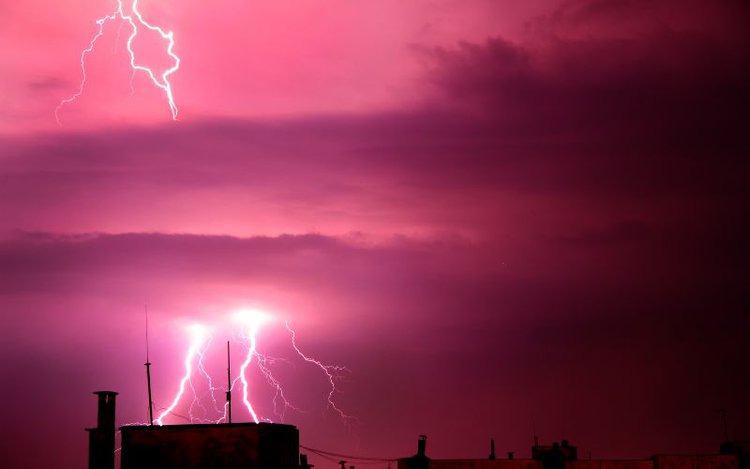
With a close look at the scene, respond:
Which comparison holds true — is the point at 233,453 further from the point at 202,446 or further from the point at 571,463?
the point at 571,463

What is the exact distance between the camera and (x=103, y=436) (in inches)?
1282

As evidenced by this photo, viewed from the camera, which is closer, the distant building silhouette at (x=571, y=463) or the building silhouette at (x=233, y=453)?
the building silhouette at (x=233, y=453)

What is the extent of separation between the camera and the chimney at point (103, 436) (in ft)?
106

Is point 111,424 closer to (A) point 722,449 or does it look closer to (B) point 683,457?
(B) point 683,457

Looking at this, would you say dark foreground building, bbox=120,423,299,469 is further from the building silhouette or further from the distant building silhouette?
the distant building silhouette

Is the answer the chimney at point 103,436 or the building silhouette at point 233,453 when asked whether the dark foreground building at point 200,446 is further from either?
the chimney at point 103,436

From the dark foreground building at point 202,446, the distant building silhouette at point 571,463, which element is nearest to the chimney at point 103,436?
the dark foreground building at point 202,446

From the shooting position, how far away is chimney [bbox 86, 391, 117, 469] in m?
32.2

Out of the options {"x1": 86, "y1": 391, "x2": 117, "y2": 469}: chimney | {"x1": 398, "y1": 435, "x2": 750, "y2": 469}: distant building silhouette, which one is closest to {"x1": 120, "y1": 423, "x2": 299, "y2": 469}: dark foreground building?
{"x1": 86, "y1": 391, "x2": 117, "y2": 469}: chimney

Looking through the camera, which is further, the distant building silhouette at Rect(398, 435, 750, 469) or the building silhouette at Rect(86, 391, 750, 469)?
the distant building silhouette at Rect(398, 435, 750, 469)

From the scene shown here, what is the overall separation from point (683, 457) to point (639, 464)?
1.42 meters

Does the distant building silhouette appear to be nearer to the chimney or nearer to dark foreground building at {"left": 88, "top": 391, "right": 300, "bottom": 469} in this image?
dark foreground building at {"left": 88, "top": 391, "right": 300, "bottom": 469}

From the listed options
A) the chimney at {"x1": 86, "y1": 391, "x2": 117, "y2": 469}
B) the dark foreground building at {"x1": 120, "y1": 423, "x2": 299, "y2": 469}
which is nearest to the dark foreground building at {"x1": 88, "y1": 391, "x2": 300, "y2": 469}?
the dark foreground building at {"x1": 120, "y1": 423, "x2": 299, "y2": 469}

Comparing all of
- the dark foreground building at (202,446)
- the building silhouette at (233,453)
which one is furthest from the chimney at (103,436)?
the dark foreground building at (202,446)
